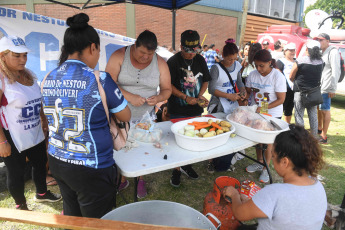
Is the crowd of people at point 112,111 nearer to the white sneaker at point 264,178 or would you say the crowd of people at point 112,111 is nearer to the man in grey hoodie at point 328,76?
the white sneaker at point 264,178

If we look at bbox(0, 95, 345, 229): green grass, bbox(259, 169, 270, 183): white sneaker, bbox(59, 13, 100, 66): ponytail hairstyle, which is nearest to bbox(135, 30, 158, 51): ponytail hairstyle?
bbox(59, 13, 100, 66): ponytail hairstyle

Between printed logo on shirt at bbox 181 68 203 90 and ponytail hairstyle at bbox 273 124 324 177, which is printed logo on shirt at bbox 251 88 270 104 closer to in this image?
printed logo on shirt at bbox 181 68 203 90

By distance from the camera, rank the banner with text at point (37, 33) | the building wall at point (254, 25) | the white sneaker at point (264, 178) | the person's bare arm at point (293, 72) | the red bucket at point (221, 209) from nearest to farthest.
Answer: the red bucket at point (221, 209), the white sneaker at point (264, 178), the banner with text at point (37, 33), the person's bare arm at point (293, 72), the building wall at point (254, 25)

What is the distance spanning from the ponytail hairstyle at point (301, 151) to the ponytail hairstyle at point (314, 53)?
3167 millimetres

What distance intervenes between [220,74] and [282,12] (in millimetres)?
16125

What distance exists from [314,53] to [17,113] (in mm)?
4338

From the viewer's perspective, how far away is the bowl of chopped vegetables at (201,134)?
1.82 m

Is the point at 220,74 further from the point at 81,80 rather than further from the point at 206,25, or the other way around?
the point at 206,25

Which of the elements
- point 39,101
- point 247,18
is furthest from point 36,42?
point 247,18

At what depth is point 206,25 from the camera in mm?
13094

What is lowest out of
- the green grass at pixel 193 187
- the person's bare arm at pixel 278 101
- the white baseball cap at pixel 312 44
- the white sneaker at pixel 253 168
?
the green grass at pixel 193 187

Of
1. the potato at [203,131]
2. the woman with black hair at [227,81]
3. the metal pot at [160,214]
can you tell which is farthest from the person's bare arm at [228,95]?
the metal pot at [160,214]

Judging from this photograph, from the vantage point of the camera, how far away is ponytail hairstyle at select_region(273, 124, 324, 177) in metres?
1.26

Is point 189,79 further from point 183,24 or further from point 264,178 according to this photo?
point 183,24
